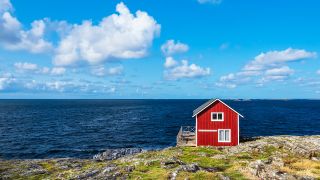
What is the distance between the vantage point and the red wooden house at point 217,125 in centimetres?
6012

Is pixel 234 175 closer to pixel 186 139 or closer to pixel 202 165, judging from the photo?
pixel 202 165

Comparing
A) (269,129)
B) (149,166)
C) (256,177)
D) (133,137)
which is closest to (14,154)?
(133,137)

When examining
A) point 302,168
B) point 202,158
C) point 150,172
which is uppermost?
point 302,168

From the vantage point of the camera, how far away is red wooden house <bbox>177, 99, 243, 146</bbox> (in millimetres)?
60125

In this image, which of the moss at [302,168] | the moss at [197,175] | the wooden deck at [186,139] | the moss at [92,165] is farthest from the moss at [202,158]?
the moss at [92,165]

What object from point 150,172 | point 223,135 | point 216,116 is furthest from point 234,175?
point 216,116

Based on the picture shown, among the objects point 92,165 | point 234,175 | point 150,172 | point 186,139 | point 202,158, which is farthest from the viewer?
point 186,139

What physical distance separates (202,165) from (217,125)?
18691mm

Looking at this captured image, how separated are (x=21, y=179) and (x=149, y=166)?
15497 millimetres

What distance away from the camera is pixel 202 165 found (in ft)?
140

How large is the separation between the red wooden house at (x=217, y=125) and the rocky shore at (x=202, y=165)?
134 inches

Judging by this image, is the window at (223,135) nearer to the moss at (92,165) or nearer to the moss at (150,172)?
the moss at (150,172)

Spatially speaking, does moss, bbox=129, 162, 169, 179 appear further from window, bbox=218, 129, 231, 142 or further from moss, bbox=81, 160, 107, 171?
window, bbox=218, 129, 231, 142

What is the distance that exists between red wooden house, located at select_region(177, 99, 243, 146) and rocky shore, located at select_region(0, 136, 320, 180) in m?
3.40
